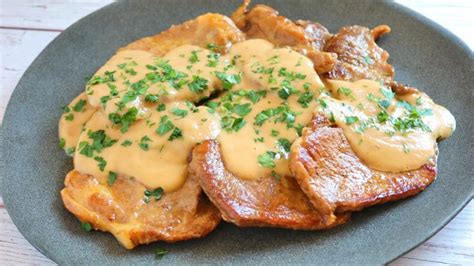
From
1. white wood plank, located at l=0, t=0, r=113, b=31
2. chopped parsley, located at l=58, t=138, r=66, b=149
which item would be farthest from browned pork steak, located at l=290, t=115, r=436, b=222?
white wood plank, located at l=0, t=0, r=113, b=31

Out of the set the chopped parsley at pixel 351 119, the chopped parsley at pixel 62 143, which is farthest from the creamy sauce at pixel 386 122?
the chopped parsley at pixel 62 143

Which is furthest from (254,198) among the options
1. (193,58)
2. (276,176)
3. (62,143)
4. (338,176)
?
(62,143)

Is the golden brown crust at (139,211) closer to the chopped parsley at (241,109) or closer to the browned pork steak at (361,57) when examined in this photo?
the chopped parsley at (241,109)

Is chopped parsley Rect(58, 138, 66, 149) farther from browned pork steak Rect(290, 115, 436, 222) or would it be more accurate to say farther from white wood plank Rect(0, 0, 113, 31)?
white wood plank Rect(0, 0, 113, 31)

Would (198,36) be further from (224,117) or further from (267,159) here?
(267,159)

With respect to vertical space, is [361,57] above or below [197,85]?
above

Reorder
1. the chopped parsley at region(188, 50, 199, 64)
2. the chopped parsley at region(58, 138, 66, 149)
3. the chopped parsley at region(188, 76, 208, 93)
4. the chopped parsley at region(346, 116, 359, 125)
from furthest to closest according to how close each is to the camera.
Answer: the chopped parsley at region(188, 50, 199, 64), the chopped parsley at region(58, 138, 66, 149), the chopped parsley at region(188, 76, 208, 93), the chopped parsley at region(346, 116, 359, 125)
